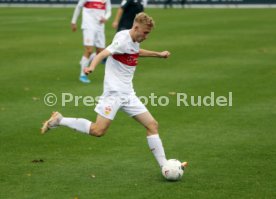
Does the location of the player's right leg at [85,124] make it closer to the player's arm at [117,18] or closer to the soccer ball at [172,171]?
the soccer ball at [172,171]

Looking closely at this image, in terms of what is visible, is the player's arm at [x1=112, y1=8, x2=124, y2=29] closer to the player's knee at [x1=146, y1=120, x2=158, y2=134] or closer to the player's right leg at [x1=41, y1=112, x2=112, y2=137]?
the player's right leg at [x1=41, y1=112, x2=112, y2=137]

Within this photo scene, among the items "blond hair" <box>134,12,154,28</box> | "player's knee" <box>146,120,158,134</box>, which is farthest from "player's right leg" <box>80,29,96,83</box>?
"blond hair" <box>134,12,154,28</box>

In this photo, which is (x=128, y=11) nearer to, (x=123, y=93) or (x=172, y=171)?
(x=123, y=93)

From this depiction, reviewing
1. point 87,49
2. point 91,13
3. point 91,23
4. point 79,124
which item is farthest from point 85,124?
point 91,13

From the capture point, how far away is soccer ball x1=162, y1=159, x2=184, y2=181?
9250 mm

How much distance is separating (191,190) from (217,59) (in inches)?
516

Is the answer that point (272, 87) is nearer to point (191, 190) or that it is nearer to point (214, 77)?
point (214, 77)

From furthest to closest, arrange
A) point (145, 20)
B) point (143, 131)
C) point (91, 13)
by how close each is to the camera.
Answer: point (91, 13), point (143, 131), point (145, 20)

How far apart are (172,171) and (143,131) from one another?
3.27 meters

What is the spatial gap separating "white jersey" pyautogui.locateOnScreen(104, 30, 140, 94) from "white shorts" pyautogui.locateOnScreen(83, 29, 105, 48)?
27.4ft

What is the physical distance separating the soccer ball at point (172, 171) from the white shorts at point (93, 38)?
8.99 meters

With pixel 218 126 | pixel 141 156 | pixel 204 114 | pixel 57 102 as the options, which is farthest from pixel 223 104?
pixel 141 156

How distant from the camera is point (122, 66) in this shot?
966 centimetres

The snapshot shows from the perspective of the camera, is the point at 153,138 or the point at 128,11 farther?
the point at 128,11
